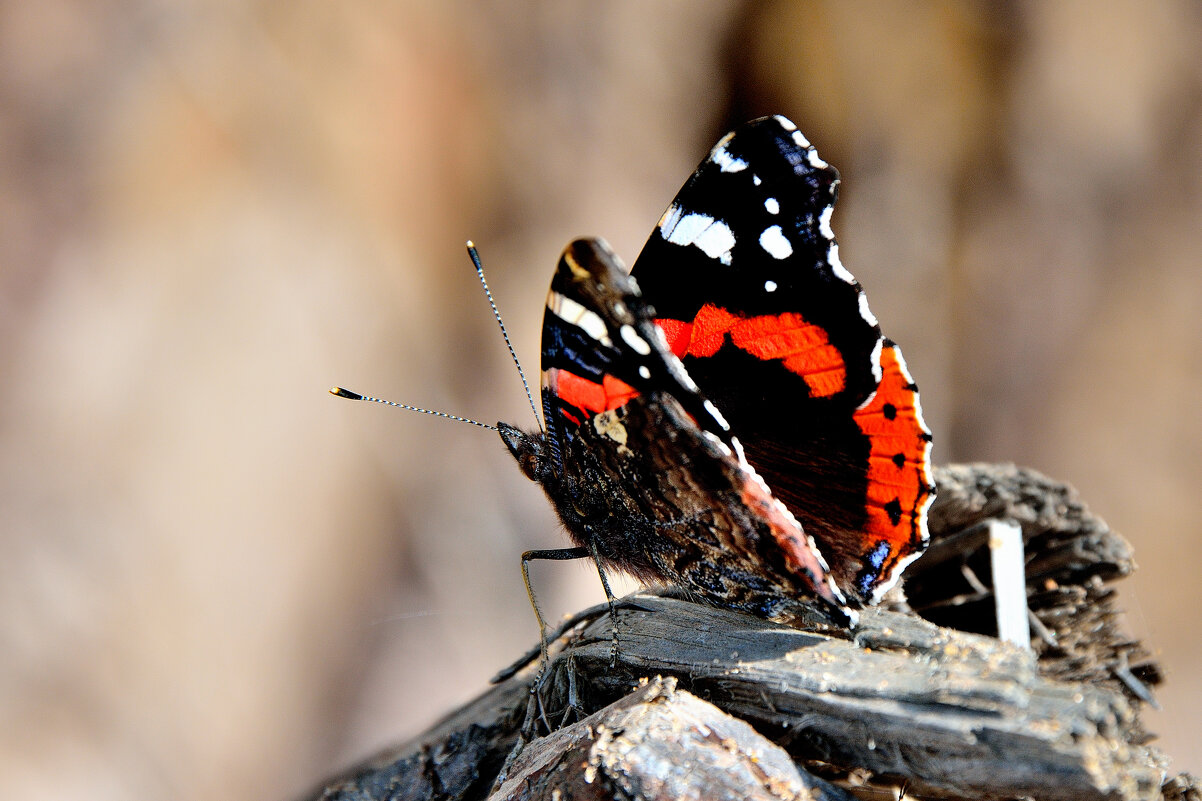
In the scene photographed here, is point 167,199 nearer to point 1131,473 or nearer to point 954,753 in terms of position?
point 954,753

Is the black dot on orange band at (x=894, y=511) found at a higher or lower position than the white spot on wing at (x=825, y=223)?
lower

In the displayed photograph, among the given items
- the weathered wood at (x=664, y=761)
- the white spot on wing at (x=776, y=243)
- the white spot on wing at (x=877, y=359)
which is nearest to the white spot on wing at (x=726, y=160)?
the white spot on wing at (x=776, y=243)

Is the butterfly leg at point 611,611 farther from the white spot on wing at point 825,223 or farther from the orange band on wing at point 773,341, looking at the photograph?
the white spot on wing at point 825,223

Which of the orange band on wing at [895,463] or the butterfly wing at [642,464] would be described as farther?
the orange band on wing at [895,463]

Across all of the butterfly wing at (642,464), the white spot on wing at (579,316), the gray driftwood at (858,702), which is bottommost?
the gray driftwood at (858,702)

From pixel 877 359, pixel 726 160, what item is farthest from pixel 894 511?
pixel 726 160

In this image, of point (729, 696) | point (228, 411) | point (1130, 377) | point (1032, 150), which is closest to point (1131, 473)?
point (1130, 377)
